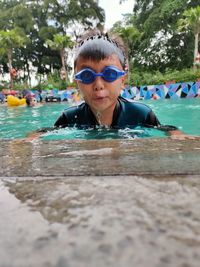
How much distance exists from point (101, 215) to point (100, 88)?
231cm

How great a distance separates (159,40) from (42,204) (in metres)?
32.7

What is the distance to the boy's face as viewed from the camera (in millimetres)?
3000

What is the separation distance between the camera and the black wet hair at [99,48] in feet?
10.0

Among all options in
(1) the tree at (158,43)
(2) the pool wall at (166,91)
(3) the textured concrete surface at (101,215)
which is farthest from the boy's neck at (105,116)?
(1) the tree at (158,43)

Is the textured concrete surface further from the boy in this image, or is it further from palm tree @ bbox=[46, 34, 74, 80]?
palm tree @ bbox=[46, 34, 74, 80]

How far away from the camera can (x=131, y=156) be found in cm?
160

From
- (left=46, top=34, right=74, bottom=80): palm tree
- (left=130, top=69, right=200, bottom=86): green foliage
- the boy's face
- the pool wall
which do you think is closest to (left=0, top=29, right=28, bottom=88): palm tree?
(left=46, top=34, right=74, bottom=80): palm tree

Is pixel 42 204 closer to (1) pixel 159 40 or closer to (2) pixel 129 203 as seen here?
(2) pixel 129 203

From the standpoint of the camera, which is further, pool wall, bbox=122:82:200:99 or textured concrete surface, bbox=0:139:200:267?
pool wall, bbox=122:82:200:99

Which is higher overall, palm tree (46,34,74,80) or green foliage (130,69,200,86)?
palm tree (46,34,74,80)

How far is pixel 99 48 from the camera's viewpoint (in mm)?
3080

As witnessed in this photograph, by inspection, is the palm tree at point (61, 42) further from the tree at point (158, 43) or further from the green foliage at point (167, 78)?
the green foliage at point (167, 78)

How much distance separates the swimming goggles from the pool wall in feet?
59.8

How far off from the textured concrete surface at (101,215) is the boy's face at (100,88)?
174cm
